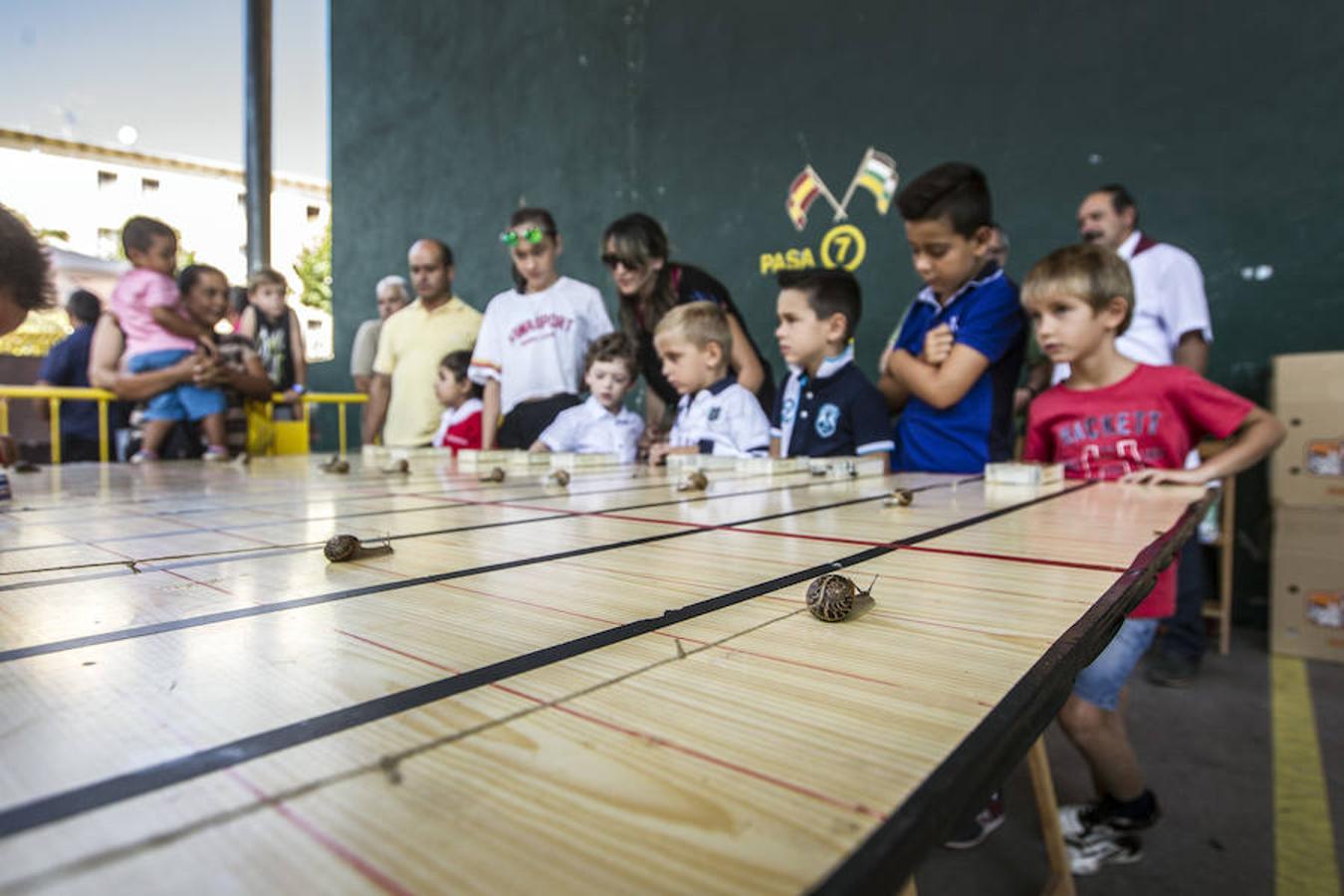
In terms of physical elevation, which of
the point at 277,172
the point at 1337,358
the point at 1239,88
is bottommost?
the point at 1337,358

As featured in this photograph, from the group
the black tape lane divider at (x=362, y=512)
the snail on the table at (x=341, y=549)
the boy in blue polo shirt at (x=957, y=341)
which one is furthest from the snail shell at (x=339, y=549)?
the boy in blue polo shirt at (x=957, y=341)

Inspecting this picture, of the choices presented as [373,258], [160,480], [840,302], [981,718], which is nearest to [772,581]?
[981,718]

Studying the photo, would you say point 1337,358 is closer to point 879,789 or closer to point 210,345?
point 879,789

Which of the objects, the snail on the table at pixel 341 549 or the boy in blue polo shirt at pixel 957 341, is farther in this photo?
the boy in blue polo shirt at pixel 957 341

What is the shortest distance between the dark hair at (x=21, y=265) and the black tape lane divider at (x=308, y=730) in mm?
1358

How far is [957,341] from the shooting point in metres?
2.18

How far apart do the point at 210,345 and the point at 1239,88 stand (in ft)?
14.5

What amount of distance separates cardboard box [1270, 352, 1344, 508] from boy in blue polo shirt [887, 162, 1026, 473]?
1.12 m

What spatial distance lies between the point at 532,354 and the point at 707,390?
3.72 feet

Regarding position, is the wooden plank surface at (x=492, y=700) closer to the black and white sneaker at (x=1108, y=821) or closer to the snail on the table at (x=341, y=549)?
the snail on the table at (x=341, y=549)

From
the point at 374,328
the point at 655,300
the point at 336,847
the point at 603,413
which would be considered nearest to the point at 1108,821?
the point at 336,847

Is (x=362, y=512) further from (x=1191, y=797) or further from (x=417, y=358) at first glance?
(x=417, y=358)

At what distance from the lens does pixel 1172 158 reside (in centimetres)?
295

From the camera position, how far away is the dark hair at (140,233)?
11.3ft
